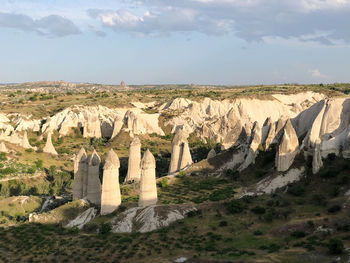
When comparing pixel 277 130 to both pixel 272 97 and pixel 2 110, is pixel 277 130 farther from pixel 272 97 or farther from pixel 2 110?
pixel 2 110

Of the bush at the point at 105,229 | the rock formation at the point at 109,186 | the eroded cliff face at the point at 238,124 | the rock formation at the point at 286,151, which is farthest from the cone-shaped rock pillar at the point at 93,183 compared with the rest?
the rock formation at the point at 286,151

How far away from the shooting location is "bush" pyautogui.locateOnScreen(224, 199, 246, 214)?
27562mm

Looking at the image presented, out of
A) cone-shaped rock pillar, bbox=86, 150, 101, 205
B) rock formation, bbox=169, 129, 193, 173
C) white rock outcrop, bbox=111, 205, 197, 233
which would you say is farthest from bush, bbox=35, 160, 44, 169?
white rock outcrop, bbox=111, 205, 197, 233

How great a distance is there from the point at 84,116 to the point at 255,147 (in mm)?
50975

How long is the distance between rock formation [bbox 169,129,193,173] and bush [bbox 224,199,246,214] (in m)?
16.7

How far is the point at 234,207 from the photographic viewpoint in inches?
1095

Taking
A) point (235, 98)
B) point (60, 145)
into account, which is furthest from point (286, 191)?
point (235, 98)

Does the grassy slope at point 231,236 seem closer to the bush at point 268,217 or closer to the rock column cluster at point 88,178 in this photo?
the bush at point 268,217

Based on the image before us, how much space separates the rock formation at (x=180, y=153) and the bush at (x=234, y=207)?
656 inches

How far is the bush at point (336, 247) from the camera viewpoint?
18.5 metres

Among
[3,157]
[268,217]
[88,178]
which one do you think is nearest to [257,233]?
[268,217]

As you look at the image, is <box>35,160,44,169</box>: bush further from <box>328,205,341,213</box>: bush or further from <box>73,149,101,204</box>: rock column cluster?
<box>328,205,341,213</box>: bush

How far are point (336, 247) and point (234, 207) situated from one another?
972 centimetres

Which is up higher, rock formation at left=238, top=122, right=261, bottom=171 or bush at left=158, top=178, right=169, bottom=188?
rock formation at left=238, top=122, right=261, bottom=171
